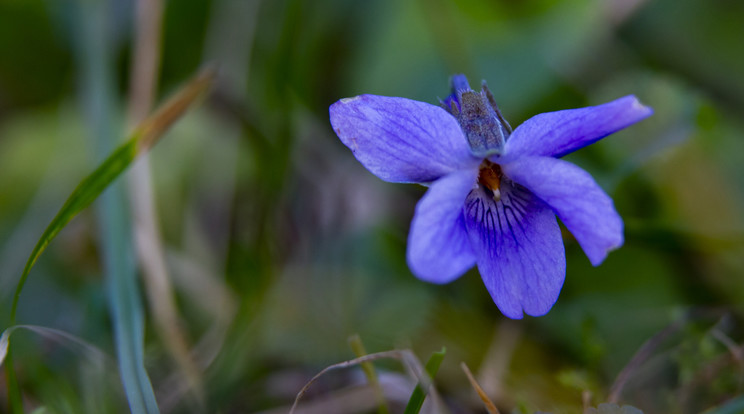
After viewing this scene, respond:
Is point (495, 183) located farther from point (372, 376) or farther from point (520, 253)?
point (372, 376)

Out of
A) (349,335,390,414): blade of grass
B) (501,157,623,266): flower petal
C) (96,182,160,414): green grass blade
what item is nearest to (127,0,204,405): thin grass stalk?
(96,182,160,414): green grass blade

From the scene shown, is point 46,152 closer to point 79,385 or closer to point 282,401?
point 79,385

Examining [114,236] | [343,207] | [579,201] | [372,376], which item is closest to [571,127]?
[579,201]

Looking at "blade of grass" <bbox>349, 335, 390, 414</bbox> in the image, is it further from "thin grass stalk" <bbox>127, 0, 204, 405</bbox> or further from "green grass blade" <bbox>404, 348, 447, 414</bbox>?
"thin grass stalk" <bbox>127, 0, 204, 405</bbox>

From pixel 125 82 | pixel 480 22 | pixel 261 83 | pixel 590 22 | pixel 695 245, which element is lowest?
pixel 695 245

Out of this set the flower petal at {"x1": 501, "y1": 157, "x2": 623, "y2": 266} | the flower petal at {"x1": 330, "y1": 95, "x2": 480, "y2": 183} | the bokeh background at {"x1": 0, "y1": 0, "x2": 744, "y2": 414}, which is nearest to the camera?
the flower petal at {"x1": 501, "y1": 157, "x2": 623, "y2": 266}

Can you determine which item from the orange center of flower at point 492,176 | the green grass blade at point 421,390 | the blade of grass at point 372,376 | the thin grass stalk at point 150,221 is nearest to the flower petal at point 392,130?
the orange center of flower at point 492,176

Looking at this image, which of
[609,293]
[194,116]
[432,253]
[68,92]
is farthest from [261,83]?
[432,253]

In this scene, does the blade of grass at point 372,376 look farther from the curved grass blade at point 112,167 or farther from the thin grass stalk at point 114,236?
the curved grass blade at point 112,167
